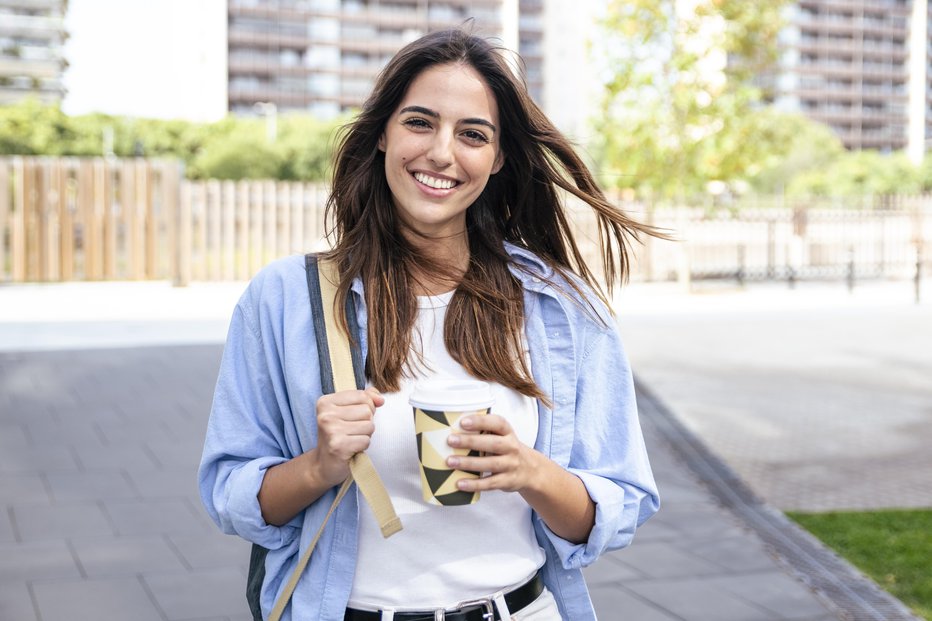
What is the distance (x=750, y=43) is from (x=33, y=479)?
15.9 metres

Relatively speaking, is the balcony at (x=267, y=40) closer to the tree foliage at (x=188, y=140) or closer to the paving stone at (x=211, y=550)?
the tree foliage at (x=188, y=140)

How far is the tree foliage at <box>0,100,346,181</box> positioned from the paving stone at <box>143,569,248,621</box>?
164 ft

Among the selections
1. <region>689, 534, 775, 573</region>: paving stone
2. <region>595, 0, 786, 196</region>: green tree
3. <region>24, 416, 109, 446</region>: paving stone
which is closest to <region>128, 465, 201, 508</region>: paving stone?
<region>24, 416, 109, 446</region>: paving stone

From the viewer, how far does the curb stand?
14.8ft

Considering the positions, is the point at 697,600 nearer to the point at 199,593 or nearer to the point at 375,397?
the point at 199,593

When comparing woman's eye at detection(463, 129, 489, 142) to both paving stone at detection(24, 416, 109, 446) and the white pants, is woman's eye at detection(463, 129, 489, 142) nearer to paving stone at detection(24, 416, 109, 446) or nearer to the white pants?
the white pants

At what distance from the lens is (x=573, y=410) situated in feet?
5.98

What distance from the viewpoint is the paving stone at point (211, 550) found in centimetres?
484

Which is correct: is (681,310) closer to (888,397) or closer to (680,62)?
(680,62)

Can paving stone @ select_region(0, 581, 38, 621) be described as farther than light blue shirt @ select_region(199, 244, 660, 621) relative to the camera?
Yes

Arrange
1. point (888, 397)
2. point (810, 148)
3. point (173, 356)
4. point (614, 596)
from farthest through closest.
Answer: point (810, 148) → point (173, 356) → point (888, 397) → point (614, 596)

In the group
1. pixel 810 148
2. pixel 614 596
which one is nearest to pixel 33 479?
pixel 614 596

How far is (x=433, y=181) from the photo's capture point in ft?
6.06

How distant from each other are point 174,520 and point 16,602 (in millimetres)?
1254
